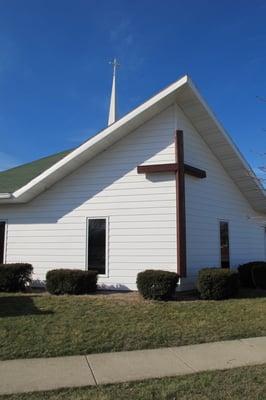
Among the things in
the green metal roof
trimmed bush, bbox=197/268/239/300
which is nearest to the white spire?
the green metal roof

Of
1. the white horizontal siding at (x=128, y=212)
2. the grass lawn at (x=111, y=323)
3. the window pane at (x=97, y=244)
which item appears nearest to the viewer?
the grass lawn at (x=111, y=323)

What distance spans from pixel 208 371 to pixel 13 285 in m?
8.66

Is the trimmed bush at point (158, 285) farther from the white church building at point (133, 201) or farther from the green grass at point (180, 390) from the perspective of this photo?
the green grass at point (180, 390)

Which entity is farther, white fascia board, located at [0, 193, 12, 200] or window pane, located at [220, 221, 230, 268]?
window pane, located at [220, 221, 230, 268]

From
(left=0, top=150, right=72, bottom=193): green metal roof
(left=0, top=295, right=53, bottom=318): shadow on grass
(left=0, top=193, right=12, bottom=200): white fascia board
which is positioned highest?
(left=0, top=150, right=72, bottom=193): green metal roof

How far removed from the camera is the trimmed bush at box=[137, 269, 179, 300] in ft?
39.4

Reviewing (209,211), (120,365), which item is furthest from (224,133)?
(120,365)

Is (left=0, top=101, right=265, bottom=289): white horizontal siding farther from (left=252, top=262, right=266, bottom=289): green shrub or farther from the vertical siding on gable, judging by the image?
(left=252, top=262, right=266, bottom=289): green shrub

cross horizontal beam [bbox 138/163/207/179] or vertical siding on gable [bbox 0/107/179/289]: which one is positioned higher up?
cross horizontal beam [bbox 138/163/207/179]

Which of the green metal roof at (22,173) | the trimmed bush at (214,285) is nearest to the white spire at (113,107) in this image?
the green metal roof at (22,173)

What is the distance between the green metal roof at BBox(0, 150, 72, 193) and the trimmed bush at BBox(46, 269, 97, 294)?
4.16 m

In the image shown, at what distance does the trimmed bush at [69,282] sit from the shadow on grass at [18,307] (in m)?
0.97

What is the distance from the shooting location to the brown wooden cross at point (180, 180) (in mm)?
13414

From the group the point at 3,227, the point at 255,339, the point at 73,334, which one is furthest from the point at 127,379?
the point at 3,227
